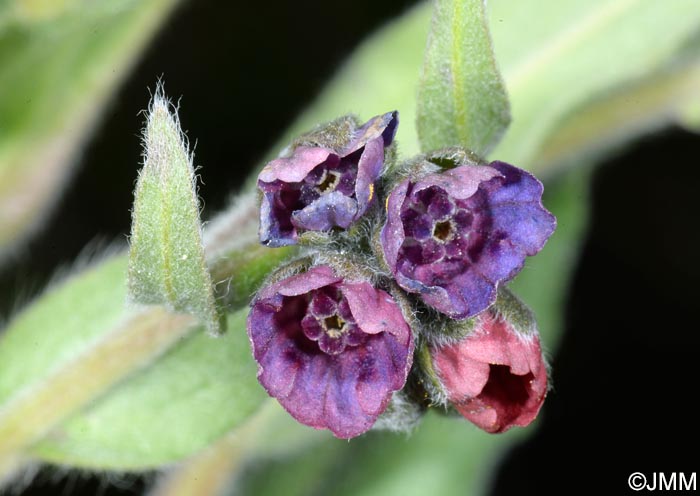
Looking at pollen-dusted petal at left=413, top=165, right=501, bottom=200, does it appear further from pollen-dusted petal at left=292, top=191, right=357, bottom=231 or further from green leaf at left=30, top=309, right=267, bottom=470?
green leaf at left=30, top=309, right=267, bottom=470

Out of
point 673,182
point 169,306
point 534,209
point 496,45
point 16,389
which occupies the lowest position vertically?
point 673,182

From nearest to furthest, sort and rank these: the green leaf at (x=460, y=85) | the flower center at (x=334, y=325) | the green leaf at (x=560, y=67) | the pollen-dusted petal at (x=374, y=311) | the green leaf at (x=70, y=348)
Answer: the pollen-dusted petal at (x=374, y=311) → the flower center at (x=334, y=325) → the green leaf at (x=460, y=85) → the green leaf at (x=70, y=348) → the green leaf at (x=560, y=67)

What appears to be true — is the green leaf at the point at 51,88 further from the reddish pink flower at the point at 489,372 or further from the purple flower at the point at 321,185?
the reddish pink flower at the point at 489,372

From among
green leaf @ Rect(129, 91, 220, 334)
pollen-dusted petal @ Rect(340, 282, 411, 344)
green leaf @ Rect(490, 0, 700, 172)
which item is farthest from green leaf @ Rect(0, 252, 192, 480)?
green leaf @ Rect(490, 0, 700, 172)

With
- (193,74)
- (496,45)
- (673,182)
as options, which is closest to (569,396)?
(673,182)

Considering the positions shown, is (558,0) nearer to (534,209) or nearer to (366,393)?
(534,209)

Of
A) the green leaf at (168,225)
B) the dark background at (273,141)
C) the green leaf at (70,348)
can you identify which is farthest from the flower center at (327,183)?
the dark background at (273,141)
